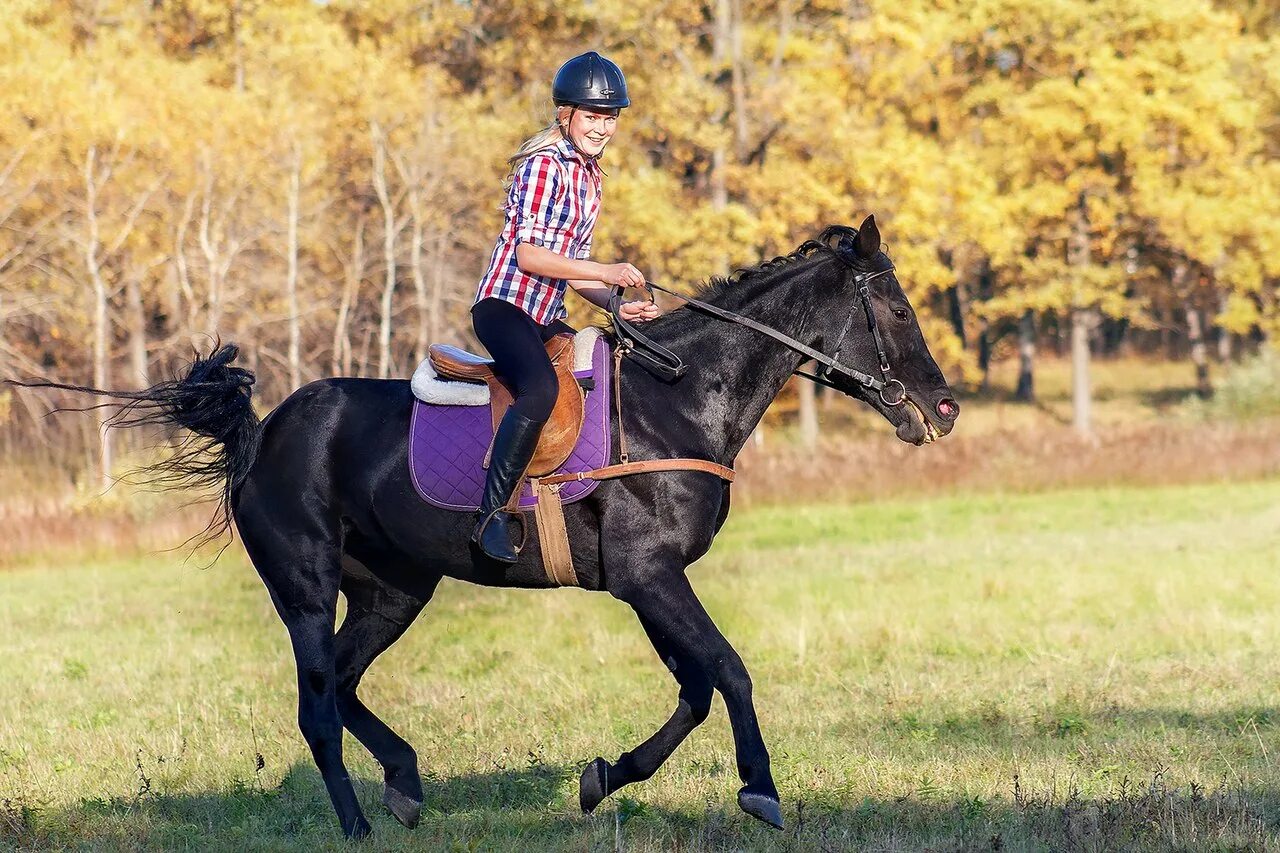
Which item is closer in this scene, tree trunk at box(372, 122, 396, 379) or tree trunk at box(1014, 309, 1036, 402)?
tree trunk at box(372, 122, 396, 379)

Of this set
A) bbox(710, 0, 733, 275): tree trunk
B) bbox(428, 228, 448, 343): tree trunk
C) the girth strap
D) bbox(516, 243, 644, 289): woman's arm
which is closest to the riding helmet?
bbox(516, 243, 644, 289): woman's arm

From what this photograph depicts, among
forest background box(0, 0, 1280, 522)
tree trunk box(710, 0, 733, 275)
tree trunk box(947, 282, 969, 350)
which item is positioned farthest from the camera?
tree trunk box(947, 282, 969, 350)

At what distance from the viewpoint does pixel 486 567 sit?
6586 millimetres

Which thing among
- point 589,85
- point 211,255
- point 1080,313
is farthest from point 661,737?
point 1080,313

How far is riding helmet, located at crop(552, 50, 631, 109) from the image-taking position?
6.24 meters

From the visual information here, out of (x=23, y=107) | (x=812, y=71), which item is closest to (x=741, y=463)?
(x=812, y=71)

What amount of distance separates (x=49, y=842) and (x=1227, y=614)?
388 inches

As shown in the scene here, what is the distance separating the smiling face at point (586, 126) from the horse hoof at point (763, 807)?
2.77 m

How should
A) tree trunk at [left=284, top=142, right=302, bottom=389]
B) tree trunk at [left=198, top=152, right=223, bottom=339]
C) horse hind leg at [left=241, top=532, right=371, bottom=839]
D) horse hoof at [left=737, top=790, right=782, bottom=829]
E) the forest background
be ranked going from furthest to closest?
tree trunk at [left=284, top=142, right=302, bottom=389] < the forest background < tree trunk at [left=198, top=152, right=223, bottom=339] < horse hind leg at [left=241, top=532, right=371, bottom=839] < horse hoof at [left=737, top=790, right=782, bottom=829]

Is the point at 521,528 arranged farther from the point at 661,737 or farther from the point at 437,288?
the point at 437,288

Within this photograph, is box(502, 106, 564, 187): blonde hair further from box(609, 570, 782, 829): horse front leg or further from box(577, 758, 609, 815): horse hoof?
box(577, 758, 609, 815): horse hoof

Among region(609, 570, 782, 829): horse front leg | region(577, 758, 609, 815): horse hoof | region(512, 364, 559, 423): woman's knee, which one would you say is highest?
region(512, 364, 559, 423): woman's knee

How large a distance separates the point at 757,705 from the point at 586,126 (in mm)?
4476

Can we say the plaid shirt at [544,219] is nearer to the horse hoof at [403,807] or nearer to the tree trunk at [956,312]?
the horse hoof at [403,807]
